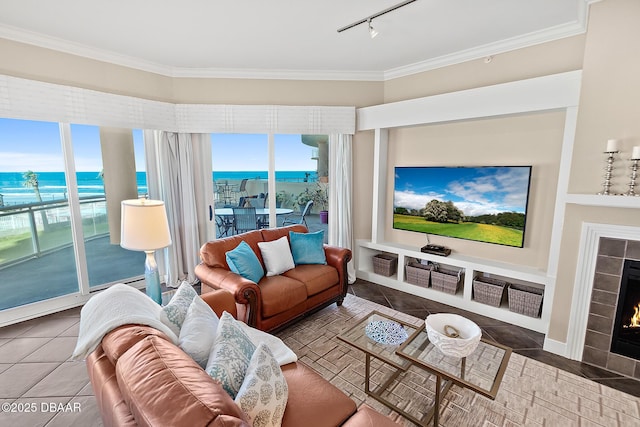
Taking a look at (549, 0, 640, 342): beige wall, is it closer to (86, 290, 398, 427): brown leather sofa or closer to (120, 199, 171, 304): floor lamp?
(86, 290, 398, 427): brown leather sofa

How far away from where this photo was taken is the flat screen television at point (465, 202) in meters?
3.19

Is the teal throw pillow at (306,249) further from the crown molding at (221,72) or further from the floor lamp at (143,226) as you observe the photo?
the crown molding at (221,72)

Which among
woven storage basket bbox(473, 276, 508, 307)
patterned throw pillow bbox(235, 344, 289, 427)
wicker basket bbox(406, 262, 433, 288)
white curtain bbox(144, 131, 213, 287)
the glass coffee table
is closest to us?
patterned throw pillow bbox(235, 344, 289, 427)

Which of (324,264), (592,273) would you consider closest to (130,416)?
(324,264)

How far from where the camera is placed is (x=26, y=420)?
76.0 inches

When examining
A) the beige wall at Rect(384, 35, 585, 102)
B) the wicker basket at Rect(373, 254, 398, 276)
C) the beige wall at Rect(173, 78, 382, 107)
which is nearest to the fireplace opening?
the beige wall at Rect(384, 35, 585, 102)

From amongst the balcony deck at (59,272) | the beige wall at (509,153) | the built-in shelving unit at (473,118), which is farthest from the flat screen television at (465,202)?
the balcony deck at (59,272)

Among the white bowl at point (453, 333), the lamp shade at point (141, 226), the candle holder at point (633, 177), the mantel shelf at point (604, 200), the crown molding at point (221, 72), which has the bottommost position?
the white bowl at point (453, 333)

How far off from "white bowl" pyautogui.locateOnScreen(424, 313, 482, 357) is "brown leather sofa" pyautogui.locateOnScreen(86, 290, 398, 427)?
0.68 metres

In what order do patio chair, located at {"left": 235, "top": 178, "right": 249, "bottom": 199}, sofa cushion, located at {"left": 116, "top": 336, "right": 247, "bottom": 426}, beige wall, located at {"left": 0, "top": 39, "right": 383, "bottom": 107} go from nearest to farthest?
sofa cushion, located at {"left": 116, "top": 336, "right": 247, "bottom": 426} → beige wall, located at {"left": 0, "top": 39, "right": 383, "bottom": 107} → patio chair, located at {"left": 235, "top": 178, "right": 249, "bottom": 199}

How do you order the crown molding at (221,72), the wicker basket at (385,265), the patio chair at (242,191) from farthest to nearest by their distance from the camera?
1. the patio chair at (242,191)
2. the wicker basket at (385,265)
3. the crown molding at (221,72)

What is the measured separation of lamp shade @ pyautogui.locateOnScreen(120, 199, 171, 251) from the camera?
2.35 meters

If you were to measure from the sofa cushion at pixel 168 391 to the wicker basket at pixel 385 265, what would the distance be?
10.9ft

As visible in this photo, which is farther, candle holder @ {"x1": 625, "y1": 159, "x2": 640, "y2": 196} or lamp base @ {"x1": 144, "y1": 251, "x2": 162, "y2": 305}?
lamp base @ {"x1": 144, "y1": 251, "x2": 162, "y2": 305}
